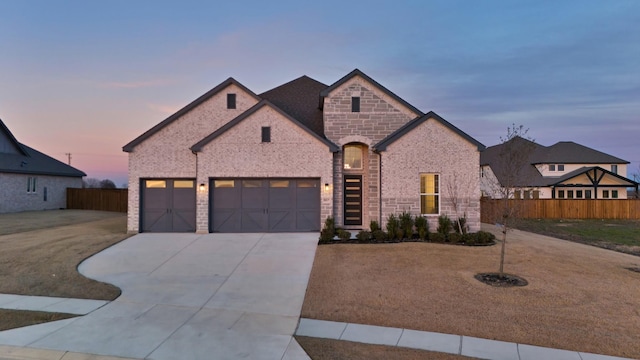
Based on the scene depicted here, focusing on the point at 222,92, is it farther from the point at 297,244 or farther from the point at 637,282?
the point at 637,282

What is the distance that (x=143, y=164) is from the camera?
16.0 metres

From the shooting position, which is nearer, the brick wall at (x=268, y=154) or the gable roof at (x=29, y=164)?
the brick wall at (x=268, y=154)

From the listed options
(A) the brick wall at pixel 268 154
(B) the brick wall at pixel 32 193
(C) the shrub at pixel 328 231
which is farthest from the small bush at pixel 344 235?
(B) the brick wall at pixel 32 193

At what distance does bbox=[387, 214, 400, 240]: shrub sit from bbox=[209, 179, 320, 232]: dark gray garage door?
3075 mm

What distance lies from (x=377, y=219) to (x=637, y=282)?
8.82m

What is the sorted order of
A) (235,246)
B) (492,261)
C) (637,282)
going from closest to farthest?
(637,282) → (492,261) → (235,246)

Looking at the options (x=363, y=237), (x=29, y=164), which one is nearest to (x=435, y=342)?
(x=363, y=237)

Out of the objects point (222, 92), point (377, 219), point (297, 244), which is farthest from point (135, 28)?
point (377, 219)

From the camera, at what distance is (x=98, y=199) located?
96.6 feet

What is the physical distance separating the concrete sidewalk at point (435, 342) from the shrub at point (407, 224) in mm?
8528

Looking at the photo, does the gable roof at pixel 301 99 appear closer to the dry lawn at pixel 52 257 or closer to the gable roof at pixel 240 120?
the gable roof at pixel 240 120

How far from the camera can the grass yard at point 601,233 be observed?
52.6 feet

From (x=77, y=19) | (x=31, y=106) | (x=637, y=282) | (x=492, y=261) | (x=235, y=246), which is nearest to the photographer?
(x=637, y=282)

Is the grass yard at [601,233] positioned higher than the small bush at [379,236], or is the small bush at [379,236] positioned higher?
the small bush at [379,236]
